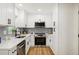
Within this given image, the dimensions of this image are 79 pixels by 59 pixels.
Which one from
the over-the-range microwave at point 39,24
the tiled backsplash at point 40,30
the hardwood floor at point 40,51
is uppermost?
the over-the-range microwave at point 39,24

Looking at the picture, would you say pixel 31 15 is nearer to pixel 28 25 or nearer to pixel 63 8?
pixel 28 25

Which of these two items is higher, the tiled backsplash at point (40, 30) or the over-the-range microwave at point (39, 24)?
the over-the-range microwave at point (39, 24)

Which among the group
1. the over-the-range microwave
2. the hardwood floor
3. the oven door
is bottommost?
the hardwood floor

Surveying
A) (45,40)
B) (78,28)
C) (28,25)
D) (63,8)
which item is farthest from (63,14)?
(28,25)

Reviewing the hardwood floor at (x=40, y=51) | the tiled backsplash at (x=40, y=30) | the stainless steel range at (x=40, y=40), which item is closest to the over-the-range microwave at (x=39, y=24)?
the tiled backsplash at (x=40, y=30)

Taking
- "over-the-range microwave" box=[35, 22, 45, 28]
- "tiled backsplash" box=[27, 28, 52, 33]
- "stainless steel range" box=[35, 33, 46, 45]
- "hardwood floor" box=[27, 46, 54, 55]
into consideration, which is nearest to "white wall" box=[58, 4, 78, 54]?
"hardwood floor" box=[27, 46, 54, 55]

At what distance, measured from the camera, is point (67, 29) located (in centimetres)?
361

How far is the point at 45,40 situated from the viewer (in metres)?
6.37

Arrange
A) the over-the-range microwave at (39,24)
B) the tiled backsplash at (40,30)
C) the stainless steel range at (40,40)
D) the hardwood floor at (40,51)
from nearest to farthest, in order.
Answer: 1. the hardwood floor at (40,51)
2. the stainless steel range at (40,40)
3. the over-the-range microwave at (39,24)
4. the tiled backsplash at (40,30)

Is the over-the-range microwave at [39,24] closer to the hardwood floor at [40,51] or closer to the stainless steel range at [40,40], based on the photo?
the stainless steel range at [40,40]

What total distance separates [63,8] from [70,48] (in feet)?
4.07

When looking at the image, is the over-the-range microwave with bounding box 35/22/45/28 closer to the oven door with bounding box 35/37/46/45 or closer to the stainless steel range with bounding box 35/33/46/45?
the stainless steel range with bounding box 35/33/46/45

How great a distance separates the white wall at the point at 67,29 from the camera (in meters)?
3.57

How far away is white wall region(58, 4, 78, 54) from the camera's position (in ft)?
11.7
